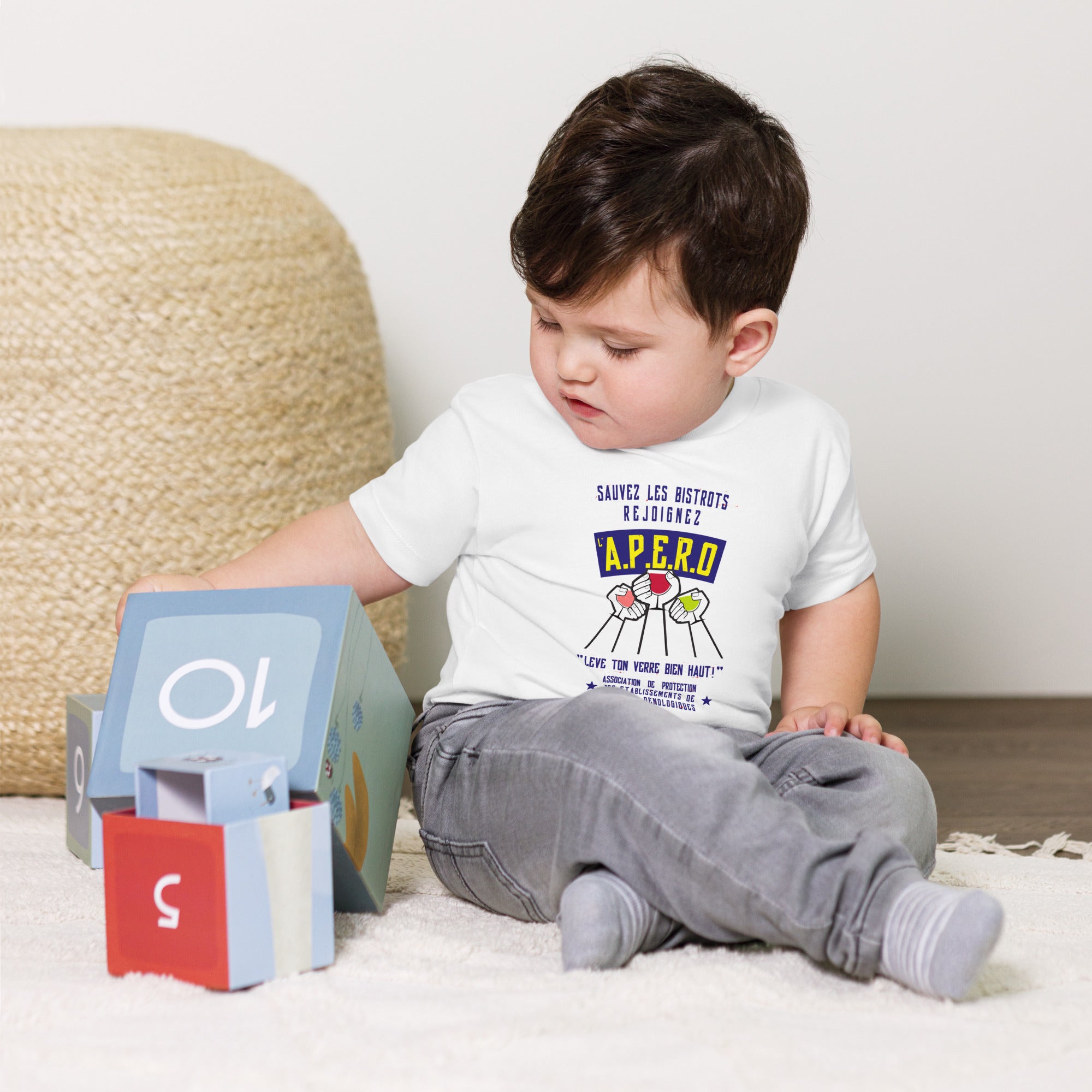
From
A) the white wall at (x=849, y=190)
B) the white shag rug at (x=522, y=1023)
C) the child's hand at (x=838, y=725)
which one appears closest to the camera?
the white shag rug at (x=522, y=1023)

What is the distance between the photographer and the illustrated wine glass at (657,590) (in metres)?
0.88

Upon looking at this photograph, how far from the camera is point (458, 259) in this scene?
1.73 meters

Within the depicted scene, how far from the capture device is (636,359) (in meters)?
0.85

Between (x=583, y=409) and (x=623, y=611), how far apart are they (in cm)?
15

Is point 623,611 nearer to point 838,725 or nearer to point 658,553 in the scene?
point 658,553

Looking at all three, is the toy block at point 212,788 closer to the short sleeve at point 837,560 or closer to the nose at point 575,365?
the nose at point 575,365

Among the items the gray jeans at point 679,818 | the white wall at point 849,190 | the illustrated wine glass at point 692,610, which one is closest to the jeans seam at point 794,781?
the gray jeans at point 679,818

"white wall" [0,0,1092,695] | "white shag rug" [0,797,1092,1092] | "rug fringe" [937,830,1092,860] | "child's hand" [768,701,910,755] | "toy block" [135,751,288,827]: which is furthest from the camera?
"white wall" [0,0,1092,695]

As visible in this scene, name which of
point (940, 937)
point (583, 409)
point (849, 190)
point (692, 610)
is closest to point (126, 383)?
point (583, 409)

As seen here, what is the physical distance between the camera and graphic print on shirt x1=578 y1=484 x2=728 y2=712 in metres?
0.87

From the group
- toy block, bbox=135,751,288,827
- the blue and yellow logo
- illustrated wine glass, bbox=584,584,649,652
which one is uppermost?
the blue and yellow logo

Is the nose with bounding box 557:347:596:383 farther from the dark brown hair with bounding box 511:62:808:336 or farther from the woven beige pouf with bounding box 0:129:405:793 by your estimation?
the woven beige pouf with bounding box 0:129:405:793

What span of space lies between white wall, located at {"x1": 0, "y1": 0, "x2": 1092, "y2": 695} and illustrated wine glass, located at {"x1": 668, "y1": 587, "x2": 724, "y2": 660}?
0.91m

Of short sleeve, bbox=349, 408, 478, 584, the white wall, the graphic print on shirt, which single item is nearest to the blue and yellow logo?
the graphic print on shirt
